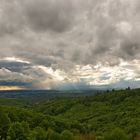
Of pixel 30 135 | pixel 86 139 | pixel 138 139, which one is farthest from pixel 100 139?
pixel 30 135

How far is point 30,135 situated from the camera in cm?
15025

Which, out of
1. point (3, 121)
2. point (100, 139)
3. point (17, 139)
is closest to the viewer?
point (17, 139)

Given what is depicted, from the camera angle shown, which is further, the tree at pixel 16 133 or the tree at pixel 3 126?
the tree at pixel 3 126

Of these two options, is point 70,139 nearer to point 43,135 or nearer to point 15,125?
point 43,135

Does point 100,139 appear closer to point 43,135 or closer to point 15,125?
point 43,135

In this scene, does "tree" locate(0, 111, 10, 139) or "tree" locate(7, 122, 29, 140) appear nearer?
"tree" locate(7, 122, 29, 140)

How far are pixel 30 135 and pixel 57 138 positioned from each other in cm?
2246

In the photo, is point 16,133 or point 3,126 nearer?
point 16,133

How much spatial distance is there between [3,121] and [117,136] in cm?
6446

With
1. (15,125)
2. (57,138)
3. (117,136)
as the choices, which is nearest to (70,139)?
(57,138)

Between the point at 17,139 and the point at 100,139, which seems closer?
the point at 17,139

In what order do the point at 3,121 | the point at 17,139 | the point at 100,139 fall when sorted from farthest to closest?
1. the point at 3,121
2. the point at 100,139
3. the point at 17,139

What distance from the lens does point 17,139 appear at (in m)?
142

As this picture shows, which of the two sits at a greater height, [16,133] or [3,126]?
[3,126]
